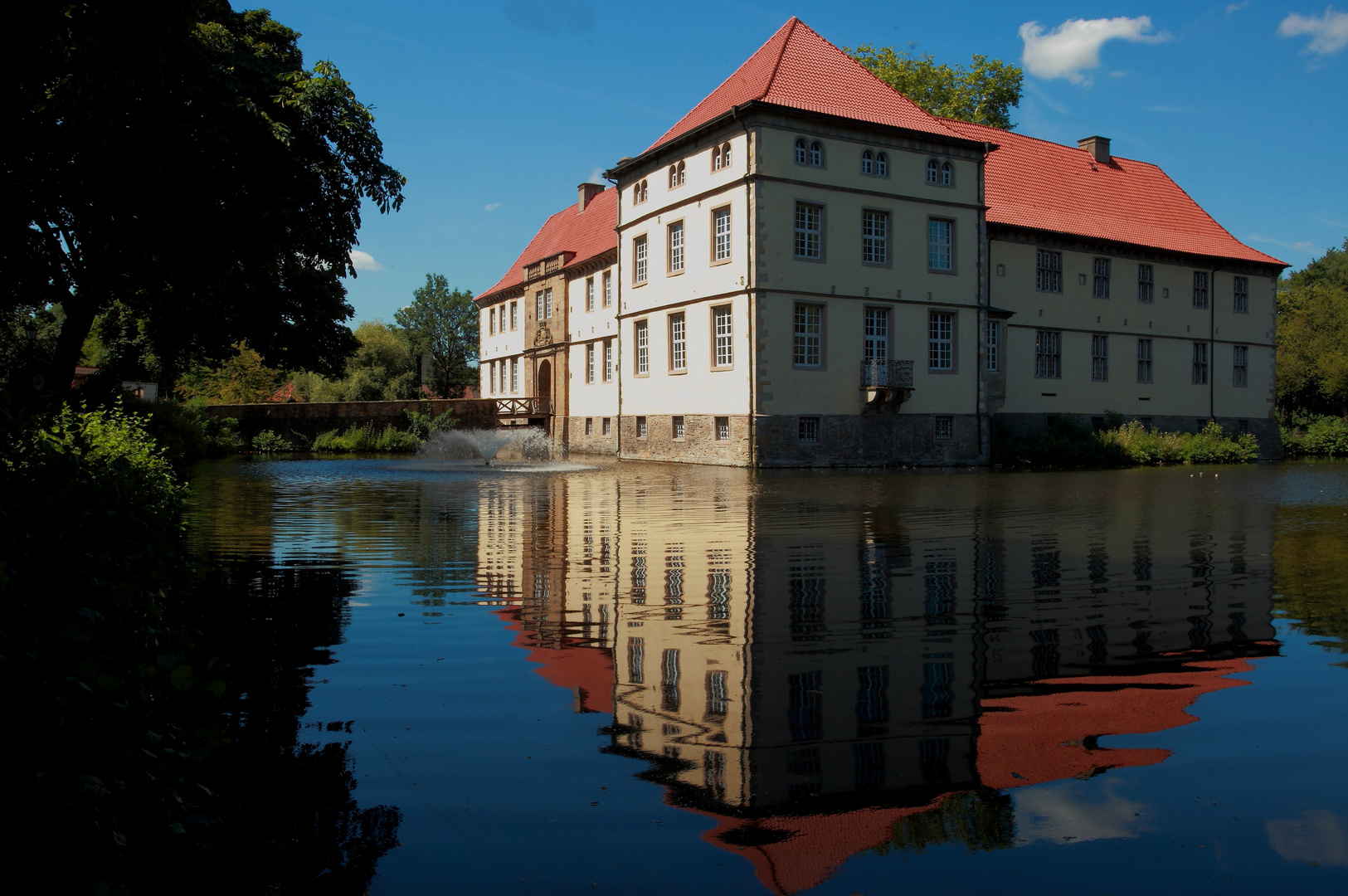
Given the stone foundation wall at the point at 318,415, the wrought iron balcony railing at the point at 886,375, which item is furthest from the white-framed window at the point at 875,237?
the stone foundation wall at the point at 318,415

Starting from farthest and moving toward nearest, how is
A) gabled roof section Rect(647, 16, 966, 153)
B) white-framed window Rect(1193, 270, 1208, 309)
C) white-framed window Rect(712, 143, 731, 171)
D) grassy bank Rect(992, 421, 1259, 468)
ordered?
white-framed window Rect(1193, 270, 1208, 309) → grassy bank Rect(992, 421, 1259, 468) → white-framed window Rect(712, 143, 731, 171) → gabled roof section Rect(647, 16, 966, 153)

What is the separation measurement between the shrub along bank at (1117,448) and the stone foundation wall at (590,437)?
14.6 metres

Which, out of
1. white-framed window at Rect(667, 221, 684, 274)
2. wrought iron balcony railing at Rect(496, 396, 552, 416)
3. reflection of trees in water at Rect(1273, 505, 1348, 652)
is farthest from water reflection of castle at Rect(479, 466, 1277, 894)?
wrought iron balcony railing at Rect(496, 396, 552, 416)

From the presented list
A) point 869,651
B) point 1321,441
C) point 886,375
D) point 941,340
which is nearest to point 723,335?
point 886,375

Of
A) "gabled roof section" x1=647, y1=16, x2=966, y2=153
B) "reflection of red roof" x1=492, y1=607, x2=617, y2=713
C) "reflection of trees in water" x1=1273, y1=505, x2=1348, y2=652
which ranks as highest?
"gabled roof section" x1=647, y1=16, x2=966, y2=153

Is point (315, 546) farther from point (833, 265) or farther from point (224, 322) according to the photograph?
point (833, 265)

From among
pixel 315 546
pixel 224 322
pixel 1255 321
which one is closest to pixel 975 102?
pixel 1255 321

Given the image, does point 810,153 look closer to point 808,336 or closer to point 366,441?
point 808,336

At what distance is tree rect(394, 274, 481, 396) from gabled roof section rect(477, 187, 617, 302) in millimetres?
29257

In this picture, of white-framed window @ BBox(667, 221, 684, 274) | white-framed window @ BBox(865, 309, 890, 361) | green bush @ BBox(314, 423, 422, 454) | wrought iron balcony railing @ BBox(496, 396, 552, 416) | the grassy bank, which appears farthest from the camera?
wrought iron balcony railing @ BBox(496, 396, 552, 416)

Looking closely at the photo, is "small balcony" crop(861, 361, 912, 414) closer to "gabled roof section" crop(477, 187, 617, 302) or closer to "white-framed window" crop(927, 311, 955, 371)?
"white-framed window" crop(927, 311, 955, 371)

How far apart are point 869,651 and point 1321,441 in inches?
2023

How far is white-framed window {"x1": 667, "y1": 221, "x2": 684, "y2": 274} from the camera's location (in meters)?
34.8

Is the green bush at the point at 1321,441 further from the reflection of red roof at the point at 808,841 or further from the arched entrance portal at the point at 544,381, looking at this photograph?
the reflection of red roof at the point at 808,841
